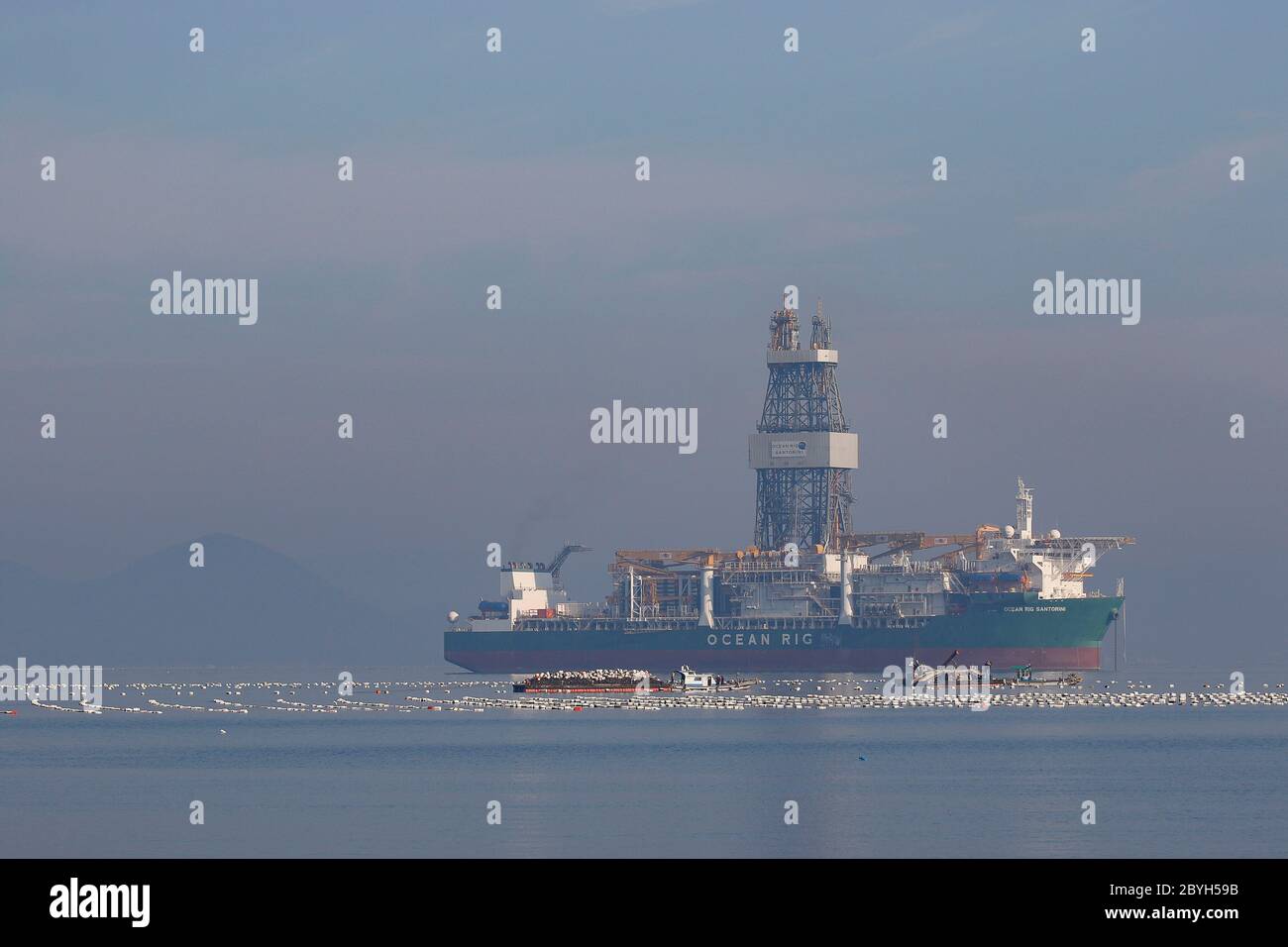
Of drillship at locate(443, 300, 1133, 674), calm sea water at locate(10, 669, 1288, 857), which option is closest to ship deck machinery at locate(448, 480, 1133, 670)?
drillship at locate(443, 300, 1133, 674)

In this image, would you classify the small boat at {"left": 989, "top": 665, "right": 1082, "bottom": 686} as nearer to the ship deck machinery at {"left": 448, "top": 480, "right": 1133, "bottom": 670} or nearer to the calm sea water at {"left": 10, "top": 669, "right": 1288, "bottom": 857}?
the ship deck machinery at {"left": 448, "top": 480, "right": 1133, "bottom": 670}

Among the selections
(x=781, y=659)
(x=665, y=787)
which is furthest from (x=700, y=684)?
(x=665, y=787)

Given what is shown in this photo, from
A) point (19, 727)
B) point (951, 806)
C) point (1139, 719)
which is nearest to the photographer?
point (951, 806)

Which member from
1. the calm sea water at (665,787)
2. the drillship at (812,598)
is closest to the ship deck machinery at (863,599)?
the drillship at (812,598)

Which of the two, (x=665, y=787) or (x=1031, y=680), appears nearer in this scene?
(x=665, y=787)

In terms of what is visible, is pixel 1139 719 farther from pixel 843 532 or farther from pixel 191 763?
pixel 843 532

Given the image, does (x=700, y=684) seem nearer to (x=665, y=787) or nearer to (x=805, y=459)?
(x=805, y=459)

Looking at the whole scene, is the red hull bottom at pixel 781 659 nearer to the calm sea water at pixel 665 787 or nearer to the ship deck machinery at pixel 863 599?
the ship deck machinery at pixel 863 599
